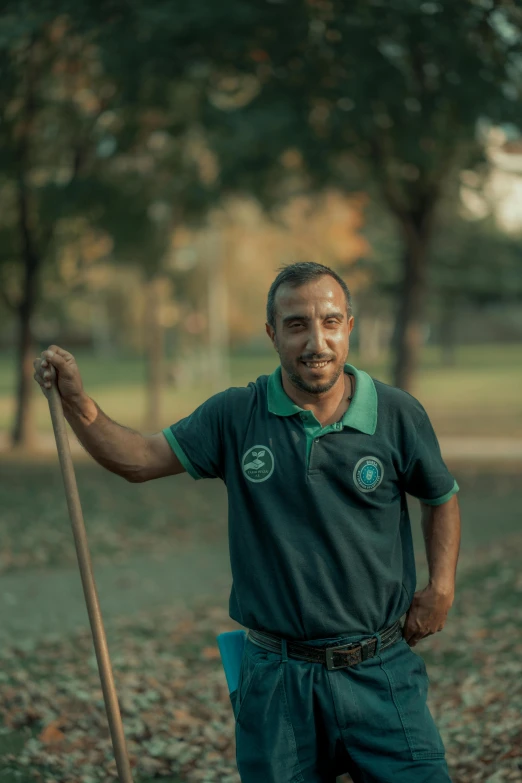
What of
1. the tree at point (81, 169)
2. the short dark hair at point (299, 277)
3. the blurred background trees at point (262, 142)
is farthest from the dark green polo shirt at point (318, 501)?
the tree at point (81, 169)

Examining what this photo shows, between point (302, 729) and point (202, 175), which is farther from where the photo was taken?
point (202, 175)

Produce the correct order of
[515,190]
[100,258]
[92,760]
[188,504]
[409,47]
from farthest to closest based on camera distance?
[515,190], [100,258], [188,504], [409,47], [92,760]

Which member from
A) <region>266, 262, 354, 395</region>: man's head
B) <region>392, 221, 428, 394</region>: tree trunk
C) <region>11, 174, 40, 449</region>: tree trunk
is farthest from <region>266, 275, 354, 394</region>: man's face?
<region>11, 174, 40, 449</region>: tree trunk

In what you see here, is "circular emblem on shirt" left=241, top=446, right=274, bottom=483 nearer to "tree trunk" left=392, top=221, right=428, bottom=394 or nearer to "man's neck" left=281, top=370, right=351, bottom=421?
"man's neck" left=281, top=370, right=351, bottom=421

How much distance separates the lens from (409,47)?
11.7 m

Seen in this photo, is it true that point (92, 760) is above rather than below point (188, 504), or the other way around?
below

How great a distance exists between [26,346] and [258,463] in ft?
62.9

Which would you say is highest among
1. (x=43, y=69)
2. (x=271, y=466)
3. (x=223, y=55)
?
(x=43, y=69)

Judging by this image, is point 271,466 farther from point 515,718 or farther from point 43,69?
point 43,69

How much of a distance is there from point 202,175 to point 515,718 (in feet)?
56.5

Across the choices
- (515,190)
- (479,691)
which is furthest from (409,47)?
(515,190)

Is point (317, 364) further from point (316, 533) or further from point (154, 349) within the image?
point (154, 349)

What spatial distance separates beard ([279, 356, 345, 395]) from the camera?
10.8 feet

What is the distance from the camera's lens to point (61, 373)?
3402 mm
